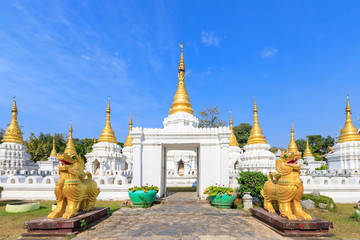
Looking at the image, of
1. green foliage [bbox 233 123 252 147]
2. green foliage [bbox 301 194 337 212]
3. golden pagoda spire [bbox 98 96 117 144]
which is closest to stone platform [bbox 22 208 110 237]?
green foliage [bbox 301 194 337 212]

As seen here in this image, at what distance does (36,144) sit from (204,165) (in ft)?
137

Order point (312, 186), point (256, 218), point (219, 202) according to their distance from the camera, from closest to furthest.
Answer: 1. point (256, 218)
2. point (219, 202)
3. point (312, 186)

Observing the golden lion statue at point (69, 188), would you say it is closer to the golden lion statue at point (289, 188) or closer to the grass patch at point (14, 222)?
the grass patch at point (14, 222)

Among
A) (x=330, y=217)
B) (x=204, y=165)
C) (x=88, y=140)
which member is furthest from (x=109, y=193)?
(x=88, y=140)

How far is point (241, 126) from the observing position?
59.0m

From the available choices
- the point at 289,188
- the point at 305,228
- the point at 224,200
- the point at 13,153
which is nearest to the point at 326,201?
the point at 224,200

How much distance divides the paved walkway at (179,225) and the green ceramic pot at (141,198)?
577mm

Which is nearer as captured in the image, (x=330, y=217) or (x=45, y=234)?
(x=45, y=234)

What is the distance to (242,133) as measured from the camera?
57.6 metres

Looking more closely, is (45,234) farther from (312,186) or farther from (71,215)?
(312,186)

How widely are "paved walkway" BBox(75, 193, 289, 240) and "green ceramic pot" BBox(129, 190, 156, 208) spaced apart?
1.89 ft

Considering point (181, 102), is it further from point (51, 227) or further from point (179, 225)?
point (51, 227)

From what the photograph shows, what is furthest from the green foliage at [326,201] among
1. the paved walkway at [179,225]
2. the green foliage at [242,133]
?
the green foliage at [242,133]

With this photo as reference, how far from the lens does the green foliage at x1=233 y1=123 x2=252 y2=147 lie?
2202 inches
